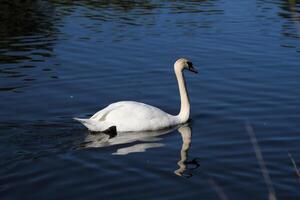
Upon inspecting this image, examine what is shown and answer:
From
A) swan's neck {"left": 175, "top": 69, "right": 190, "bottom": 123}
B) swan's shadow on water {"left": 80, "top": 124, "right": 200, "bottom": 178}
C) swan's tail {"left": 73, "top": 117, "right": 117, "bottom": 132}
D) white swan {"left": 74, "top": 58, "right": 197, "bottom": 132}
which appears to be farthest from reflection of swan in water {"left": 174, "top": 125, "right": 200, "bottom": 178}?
swan's tail {"left": 73, "top": 117, "right": 117, "bottom": 132}

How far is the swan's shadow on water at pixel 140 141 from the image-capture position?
409 inches

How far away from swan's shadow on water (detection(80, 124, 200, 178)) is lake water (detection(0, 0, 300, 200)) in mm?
19

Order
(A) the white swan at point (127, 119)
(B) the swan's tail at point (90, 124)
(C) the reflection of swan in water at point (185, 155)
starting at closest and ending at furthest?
(C) the reflection of swan in water at point (185, 155) < (B) the swan's tail at point (90, 124) < (A) the white swan at point (127, 119)

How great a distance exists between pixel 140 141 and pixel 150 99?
9.06 feet

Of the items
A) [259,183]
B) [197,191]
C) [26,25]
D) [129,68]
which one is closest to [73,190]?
[197,191]

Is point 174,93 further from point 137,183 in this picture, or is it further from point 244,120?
point 137,183

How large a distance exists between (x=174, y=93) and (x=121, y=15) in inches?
420

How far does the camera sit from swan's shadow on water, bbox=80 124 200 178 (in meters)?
10.4

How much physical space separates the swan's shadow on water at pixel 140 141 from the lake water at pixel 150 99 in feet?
0.06

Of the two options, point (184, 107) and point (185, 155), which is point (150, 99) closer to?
point (184, 107)

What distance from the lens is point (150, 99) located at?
1415cm

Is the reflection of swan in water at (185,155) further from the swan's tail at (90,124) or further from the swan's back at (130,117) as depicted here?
the swan's tail at (90,124)

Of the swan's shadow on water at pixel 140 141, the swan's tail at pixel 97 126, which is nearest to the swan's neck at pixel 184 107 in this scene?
the swan's shadow on water at pixel 140 141

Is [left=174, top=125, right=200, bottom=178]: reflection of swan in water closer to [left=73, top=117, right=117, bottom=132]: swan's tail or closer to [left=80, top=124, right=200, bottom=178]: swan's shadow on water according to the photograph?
[left=80, top=124, right=200, bottom=178]: swan's shadow on water
